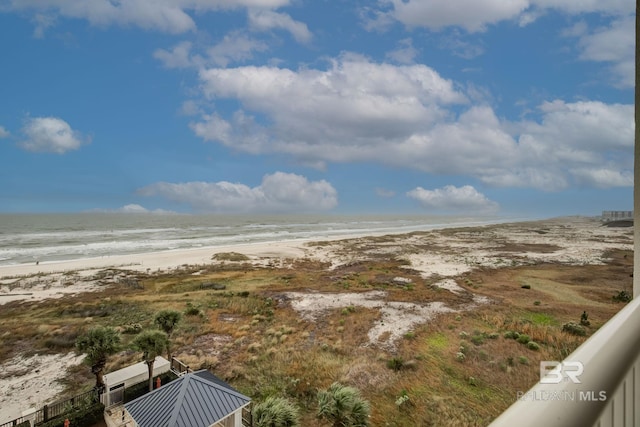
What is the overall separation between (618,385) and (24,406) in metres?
15.9

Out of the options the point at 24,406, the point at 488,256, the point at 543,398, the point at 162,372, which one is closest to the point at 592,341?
the point at 543,398

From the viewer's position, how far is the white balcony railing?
29.0 inches

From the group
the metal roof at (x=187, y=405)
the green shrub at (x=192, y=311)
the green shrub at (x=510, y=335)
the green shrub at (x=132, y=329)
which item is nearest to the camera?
the metal roof at (x=187, y=405)

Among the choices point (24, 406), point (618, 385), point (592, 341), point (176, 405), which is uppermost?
point (592, 341)

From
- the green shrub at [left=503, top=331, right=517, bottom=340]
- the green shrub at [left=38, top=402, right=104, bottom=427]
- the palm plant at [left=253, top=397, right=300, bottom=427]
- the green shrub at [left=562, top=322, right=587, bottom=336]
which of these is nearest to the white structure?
the green shrub at [left=38, top=402, right=104, bottom=427]

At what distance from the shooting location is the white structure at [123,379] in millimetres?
10383

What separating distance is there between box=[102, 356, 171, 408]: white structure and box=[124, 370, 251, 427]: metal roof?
2587mm

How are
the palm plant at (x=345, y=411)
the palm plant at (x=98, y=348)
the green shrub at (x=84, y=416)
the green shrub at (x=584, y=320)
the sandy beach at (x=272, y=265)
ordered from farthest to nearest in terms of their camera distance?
1. the green shrub at (x=584, y=320)
2. the sandy beach at (x=272, y=265)
3. the palm plant at (x=98, y=348)
4. the green shrub at (x=84, y=416)
5. the palm plant at (x=345, y=411)

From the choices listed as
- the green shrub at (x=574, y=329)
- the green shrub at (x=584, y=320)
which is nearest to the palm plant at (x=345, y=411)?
the green shrub at (x=574, y=329)

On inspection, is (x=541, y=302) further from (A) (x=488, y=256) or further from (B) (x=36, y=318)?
(B) (x=36, y=318)

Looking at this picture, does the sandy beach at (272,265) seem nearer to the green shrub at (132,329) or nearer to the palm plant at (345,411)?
the green shrub at (132,329)

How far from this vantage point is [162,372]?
11.9 meters

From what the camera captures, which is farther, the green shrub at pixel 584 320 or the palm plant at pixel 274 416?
the green shrub at pixel 584 320

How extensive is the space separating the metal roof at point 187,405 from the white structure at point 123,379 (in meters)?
2.59
